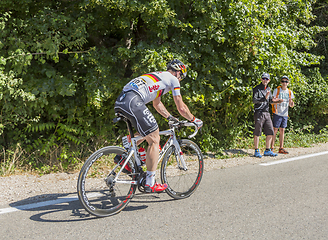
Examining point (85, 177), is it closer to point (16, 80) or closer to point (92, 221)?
point (92, 221)

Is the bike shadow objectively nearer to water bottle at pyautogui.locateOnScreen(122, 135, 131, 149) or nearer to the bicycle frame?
the bicycle frame

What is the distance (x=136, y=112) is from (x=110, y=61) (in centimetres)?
300

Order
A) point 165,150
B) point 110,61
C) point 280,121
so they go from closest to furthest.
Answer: point 165,150, point 110,61, point 280,121

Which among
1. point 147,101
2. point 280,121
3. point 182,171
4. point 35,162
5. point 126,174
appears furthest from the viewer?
point 280,121

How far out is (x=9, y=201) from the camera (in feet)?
14.4

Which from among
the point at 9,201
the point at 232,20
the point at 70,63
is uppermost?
the point at 232,20

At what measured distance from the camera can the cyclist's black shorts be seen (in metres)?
3.98

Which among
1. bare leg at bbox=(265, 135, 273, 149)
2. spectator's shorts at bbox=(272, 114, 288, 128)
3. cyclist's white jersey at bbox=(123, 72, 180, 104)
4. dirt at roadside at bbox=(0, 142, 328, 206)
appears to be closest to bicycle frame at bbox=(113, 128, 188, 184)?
cyclist's white jersey at bbox=(123, 72, 180, 104)

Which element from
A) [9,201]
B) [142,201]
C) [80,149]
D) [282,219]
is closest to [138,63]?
[80,149]

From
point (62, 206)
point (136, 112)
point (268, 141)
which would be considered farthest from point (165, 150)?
point (268, 141)

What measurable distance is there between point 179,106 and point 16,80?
3326 millimetres

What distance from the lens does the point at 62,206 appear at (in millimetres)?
4172

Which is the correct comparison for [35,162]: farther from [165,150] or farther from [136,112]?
[136,112]

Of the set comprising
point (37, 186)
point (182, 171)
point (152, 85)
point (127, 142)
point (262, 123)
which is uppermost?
point (152, 85)
